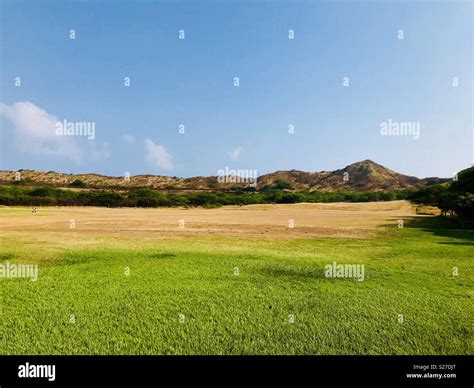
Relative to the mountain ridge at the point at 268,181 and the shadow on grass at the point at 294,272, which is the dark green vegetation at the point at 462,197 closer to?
the shadow on grass at the point at 294,272

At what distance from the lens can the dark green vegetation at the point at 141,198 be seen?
220 ft

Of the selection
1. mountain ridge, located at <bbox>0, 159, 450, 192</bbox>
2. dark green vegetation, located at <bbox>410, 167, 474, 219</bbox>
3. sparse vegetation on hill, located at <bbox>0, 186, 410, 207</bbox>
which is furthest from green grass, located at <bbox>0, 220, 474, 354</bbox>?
mountain ridge, located at <bbox>0, 159, 450, 192</bbox>

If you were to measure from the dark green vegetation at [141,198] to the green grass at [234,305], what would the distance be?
2405 inches

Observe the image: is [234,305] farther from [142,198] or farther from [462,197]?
[142,198]

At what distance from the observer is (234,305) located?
8656 mm

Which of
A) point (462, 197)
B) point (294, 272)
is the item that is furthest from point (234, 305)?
point (462, 197)

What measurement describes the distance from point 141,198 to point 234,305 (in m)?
73.9

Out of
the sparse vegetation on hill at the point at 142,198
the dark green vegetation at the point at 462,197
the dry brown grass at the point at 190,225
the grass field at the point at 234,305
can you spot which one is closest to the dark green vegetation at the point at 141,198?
the sparse vegetation on hill at the point at 142,198

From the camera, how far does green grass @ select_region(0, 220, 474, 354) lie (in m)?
6.70

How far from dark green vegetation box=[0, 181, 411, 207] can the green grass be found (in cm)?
6108

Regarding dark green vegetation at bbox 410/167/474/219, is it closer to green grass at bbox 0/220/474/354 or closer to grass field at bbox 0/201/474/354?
grass field at bbox 0/201/474/354
